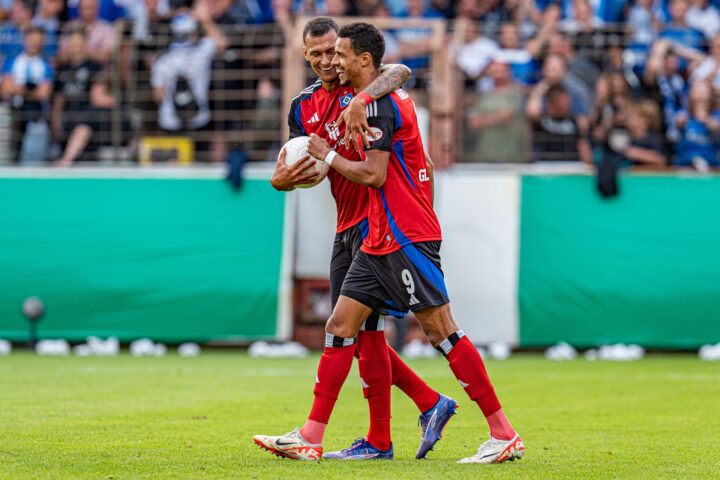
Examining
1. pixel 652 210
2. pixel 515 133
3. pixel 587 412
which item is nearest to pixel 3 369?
pixel 587 412

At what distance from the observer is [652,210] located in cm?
1336

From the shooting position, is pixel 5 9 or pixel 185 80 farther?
pixel 5 9

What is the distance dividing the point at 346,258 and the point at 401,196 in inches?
26.1

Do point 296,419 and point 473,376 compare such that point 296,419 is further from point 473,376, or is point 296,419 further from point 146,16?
point 146,16

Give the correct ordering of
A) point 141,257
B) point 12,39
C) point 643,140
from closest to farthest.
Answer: point 141,257
point 643,140
point 12,39

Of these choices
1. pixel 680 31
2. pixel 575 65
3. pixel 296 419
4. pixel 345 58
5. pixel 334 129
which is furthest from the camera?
pixel 680 31

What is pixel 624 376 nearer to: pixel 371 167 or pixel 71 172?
pixel 371 167

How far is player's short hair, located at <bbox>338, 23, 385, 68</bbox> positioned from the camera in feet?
18.5

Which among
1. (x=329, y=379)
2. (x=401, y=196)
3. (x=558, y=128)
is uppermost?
(x=558, y=128)

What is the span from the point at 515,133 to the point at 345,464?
29.7 ft

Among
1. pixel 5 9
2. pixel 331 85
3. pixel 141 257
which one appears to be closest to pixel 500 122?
pixel 141 257

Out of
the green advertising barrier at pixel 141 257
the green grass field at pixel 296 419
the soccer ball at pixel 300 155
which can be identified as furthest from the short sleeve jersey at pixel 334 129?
the green advertising barrier at pixel 141 257

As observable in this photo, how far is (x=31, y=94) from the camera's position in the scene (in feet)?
47.9

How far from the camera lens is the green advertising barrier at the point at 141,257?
13.5 metres
